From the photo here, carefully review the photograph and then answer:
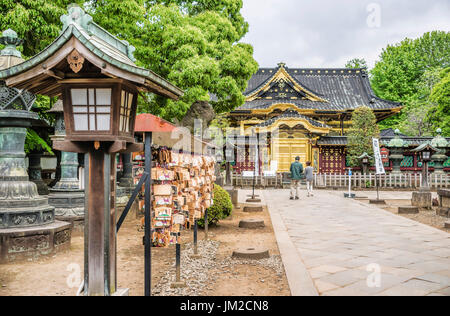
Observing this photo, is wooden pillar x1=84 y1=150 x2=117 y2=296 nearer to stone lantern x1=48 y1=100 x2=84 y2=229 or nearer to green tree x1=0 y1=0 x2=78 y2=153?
stone lantern x1=48 y1=100 x2=84 y2=229

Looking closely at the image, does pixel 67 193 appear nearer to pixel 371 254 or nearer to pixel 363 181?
pixel 371 254

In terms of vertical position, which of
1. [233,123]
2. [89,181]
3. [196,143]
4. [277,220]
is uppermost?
[233,123]

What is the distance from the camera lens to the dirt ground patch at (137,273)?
15.4ft

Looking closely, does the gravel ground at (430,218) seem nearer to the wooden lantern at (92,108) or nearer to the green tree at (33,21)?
the wooden lantern at (92,108)

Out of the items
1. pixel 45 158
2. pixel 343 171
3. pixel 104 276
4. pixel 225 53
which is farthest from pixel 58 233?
pixel 343 171

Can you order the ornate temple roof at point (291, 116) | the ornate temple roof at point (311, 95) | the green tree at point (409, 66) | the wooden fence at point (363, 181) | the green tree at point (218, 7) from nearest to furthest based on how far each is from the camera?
the green tree at point (218, 7) < the wooden fence at point (363, 181) < the ornate temple roof at point (291, 116) < the ornate temple roof at point (311, 95) < the green tree at point (409, 66)

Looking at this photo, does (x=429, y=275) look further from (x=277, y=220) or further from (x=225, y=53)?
(x=225, y=53)

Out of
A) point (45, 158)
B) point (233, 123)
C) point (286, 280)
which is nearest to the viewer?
point (286, 280)

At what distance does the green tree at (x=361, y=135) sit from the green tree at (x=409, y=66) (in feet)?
46.9

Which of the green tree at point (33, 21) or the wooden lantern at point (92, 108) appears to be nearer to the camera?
the wooden lantern at point (92, 108)

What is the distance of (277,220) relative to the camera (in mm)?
10430

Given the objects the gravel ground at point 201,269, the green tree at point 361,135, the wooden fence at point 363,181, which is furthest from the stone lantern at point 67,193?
the green tree at point 361,135

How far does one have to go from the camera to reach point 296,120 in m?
25.5

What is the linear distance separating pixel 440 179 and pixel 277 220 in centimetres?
1691
